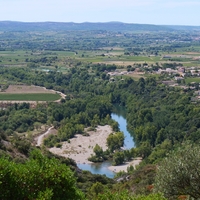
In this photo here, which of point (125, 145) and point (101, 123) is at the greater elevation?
point (125, 145)

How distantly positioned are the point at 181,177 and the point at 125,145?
35.3 m

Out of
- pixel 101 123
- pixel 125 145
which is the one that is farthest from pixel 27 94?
pixel 125 145

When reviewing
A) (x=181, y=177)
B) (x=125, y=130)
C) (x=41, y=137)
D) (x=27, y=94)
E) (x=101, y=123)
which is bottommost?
(x=125, y=130)

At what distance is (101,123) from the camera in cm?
5956

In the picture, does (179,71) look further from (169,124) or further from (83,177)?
(83,177)

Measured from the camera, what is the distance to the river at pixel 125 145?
38938 mm

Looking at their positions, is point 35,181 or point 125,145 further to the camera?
point 125,145

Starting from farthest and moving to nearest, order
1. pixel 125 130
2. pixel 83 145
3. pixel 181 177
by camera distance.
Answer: pixel 125 130 → pixel 83 145 → pixel 181 177

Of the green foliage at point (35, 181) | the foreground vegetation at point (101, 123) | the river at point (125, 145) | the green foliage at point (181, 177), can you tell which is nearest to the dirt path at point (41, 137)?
the foreground vegetation at point (101, 123)

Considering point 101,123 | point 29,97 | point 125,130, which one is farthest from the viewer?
point 29,97

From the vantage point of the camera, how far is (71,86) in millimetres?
86938

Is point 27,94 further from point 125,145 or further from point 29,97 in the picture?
point 125,145

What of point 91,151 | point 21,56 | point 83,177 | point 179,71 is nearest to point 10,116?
point 91,151

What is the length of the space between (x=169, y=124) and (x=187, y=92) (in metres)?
20.6
